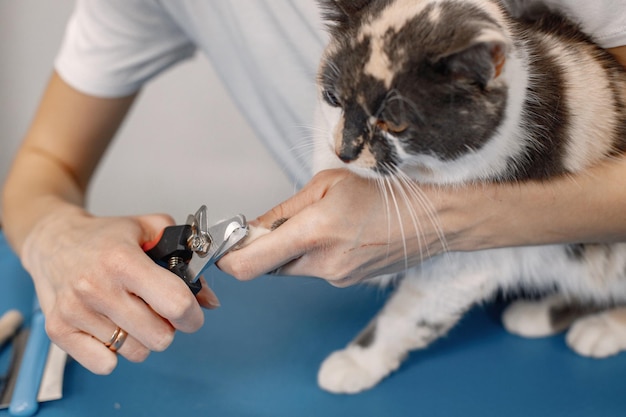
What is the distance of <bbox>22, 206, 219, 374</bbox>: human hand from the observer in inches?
29.9

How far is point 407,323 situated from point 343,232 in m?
0.29

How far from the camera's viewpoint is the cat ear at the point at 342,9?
0.80m

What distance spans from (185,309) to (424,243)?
0.30 meters

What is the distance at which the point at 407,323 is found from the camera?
100cm

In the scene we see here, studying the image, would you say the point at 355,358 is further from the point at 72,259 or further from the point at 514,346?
the point at 72,259

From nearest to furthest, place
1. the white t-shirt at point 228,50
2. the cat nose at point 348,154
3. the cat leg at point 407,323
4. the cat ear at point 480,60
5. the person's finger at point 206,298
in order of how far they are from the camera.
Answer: the cat ear at point 480,60 < the cat nose at point 348,154 < the person's finger at point 206,298 < the cat leg at point 407,323 < the white t-shirt at point 228,50

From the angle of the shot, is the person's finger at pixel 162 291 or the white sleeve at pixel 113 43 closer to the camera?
the person's finger at pixel 162 291

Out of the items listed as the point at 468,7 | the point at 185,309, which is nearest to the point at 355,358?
the point at 185,309

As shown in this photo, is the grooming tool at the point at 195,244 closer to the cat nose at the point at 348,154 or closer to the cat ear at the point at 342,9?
the cat nose at the point at 348,154

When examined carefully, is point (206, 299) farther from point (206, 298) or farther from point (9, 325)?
point (9, 325)

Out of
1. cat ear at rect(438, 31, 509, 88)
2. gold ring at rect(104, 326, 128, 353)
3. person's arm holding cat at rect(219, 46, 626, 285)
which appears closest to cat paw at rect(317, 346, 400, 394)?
person's arm holding cat at rect(219, 46, 626, 285)

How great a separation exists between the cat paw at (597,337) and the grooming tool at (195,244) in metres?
0.57

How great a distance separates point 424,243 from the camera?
0.84m

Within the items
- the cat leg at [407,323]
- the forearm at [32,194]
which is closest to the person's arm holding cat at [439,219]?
the cat leg at [407,323]
